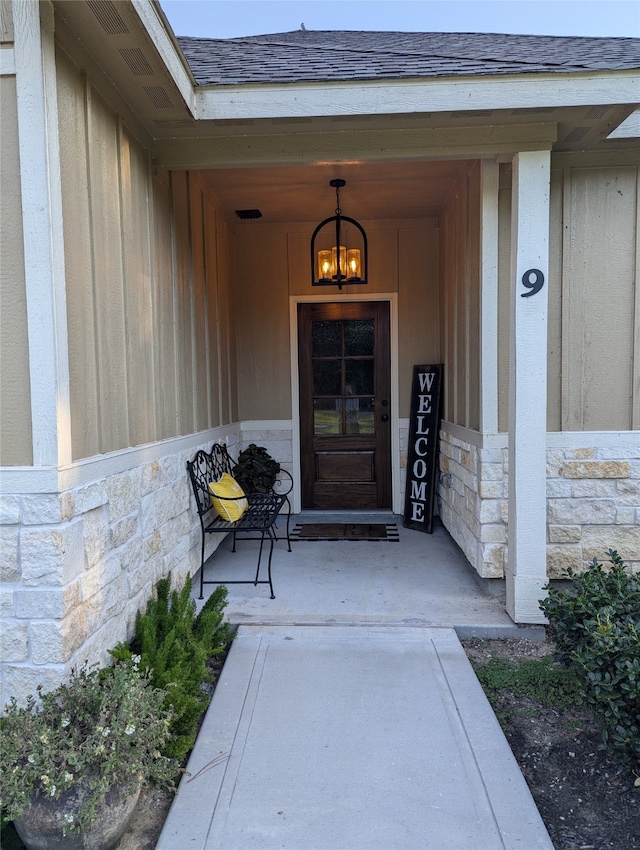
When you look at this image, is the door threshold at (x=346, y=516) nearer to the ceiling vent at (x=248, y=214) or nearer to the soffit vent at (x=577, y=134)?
the ceiling vent at (x=248, y=214)

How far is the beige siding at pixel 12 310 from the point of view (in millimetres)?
1744

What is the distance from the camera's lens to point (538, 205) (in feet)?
8.79

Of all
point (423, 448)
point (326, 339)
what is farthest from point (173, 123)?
point (423, 448)

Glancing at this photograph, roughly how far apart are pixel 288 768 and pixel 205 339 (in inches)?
106

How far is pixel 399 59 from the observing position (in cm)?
271

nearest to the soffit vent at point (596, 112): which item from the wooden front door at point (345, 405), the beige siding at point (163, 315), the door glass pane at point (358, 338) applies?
the beige siding at point (163, 315)

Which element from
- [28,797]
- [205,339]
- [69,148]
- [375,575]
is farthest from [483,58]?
[28,797]

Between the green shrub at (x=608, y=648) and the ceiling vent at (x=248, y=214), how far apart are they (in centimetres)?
367

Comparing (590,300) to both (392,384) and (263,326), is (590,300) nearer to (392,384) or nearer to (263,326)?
(392,384)

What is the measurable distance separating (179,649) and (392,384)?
324 centimetres

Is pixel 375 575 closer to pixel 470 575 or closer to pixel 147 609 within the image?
pixel 470 575

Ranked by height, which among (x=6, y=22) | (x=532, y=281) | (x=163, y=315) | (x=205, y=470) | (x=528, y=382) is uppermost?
(x=6, y=22)

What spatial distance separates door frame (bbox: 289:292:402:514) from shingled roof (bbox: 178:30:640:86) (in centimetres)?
187

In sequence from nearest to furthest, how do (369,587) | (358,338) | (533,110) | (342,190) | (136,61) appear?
(136,61) < (533,110) < (369,587) < (342,190) < (358,338)
